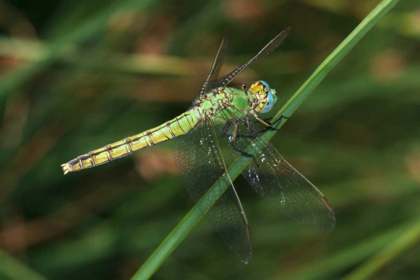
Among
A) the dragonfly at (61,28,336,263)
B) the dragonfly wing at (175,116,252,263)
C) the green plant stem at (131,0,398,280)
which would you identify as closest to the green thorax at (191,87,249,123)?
the dragonfly at (61,28,336,263)

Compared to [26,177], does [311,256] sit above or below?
below

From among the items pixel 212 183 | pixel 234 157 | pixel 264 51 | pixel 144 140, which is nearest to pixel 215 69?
pixel 264 51

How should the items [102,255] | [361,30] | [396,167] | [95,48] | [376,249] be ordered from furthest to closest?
[396,167] → [102,255] → [95,48] → [376,249] → [361,30]

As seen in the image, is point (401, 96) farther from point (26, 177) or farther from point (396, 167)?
point (26, 177)

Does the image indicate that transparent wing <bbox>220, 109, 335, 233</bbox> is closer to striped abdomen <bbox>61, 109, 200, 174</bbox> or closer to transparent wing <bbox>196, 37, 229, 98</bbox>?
striped abdomen <bbox>61, 109, 200, 174</bbox>

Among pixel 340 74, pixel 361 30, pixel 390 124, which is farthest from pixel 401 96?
pixel 361 30

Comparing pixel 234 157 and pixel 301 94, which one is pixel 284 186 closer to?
pixel 234 157

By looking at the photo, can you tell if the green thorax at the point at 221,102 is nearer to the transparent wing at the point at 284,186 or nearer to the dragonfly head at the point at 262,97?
the dragonfly head at the point at 262,97

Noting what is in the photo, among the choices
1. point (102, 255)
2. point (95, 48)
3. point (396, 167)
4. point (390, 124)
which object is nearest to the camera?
point (95, 48)
